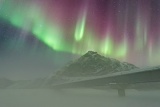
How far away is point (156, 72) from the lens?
6800cm

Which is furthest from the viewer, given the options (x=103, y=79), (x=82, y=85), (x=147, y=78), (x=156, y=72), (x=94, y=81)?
(x=82, y=85)

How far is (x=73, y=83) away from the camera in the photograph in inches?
5625

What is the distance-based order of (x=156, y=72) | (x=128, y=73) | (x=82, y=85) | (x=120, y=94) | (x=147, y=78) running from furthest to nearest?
(x=82, y=85) < (x=120, y=94) < (x=128, y=73) < (x=147, y=78) < (x=156, y=72)

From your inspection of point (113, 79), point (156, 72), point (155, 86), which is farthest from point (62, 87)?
point (156, 72)

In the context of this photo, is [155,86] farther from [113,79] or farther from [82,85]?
[113,79]

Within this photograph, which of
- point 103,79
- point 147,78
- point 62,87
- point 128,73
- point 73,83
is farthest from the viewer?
point 62,87

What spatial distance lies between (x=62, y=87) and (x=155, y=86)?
198 feet

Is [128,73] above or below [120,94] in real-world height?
above

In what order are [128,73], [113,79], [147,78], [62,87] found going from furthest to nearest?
[62,87] < [113,79] < [128,73] < [147,78]

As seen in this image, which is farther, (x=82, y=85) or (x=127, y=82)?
(x=82, y=85)

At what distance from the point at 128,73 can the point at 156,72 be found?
45.1ft

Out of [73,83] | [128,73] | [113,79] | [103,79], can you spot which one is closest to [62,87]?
[73,83]

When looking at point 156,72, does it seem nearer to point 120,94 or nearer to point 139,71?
point 139,71

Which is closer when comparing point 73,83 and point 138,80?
point 138,80
